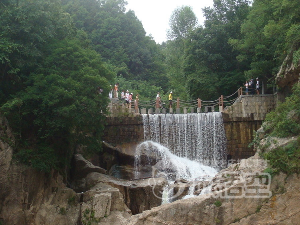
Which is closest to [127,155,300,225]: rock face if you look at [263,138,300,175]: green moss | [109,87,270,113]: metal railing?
[263,138,300,175]: green moss

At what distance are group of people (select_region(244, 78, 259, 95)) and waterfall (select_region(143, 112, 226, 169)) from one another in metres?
2.86

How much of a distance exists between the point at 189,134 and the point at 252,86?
578 centimetres

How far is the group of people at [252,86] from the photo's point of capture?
798 inches

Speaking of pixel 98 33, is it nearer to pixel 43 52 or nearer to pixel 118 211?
pixel 43 52

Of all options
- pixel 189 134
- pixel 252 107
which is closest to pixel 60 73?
pixel 189 134

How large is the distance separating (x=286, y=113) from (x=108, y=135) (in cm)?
1015

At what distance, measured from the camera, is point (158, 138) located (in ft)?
62.4

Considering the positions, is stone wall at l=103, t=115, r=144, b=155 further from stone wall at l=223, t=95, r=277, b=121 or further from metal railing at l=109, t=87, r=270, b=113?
stone wall at l=223, t=95, r=277, b=121

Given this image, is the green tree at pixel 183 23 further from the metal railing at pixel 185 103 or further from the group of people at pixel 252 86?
the group of people at pixel 252 86

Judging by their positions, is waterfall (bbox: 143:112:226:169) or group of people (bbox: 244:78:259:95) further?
group of people (bbox: 244:78:259:95)

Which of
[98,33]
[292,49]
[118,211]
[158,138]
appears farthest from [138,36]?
[118,211]

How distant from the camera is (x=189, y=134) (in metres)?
19.1

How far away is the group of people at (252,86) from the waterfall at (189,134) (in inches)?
113

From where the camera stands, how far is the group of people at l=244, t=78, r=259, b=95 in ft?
66.5
